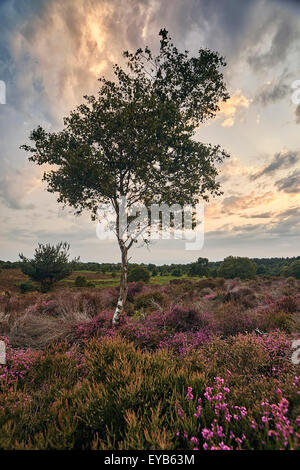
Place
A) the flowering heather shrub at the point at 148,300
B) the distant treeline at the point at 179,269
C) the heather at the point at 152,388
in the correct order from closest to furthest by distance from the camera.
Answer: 1. the heather at the point at 152,388
2. the flowering heather shrub at the point at 148,300
3. the distant treeline at the point at 179,269

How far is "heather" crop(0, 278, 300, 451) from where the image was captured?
2379 millimetres

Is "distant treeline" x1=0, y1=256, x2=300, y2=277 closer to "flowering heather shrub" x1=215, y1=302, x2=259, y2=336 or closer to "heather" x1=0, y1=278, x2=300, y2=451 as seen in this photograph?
"heather" x1=0, y1=278, x2=300, y2=451

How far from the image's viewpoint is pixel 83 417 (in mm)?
2881

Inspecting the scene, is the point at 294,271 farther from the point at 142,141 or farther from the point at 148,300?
the point at 142,141

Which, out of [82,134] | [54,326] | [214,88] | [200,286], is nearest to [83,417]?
[54,326]

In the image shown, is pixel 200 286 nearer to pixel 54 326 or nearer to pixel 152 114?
pixel 54 326

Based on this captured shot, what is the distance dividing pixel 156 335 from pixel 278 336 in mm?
4012

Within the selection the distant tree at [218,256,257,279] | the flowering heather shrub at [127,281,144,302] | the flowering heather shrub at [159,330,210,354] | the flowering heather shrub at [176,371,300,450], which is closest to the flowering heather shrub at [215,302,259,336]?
the flowering heather shrub at [159,330,210,354]

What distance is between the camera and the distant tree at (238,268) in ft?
135

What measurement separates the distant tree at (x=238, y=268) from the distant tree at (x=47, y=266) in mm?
33886

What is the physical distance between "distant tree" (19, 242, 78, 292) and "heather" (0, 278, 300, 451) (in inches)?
706

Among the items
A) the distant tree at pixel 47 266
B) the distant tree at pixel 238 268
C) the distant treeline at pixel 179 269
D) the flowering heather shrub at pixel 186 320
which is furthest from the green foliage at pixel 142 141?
the distant tree at pixel 238 268

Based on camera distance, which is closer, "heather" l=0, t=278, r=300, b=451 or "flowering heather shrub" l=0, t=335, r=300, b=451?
"flowering heather shrub" l=0, t=335, r=300, b=451
